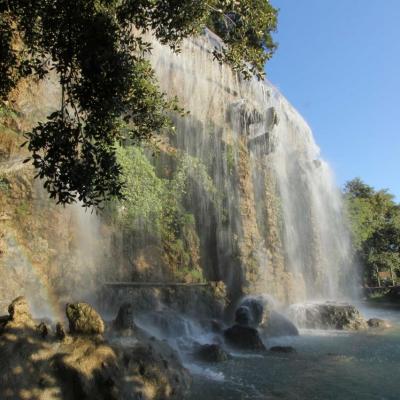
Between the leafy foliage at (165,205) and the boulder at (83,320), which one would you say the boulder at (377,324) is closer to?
the leafy foliage at (165,205)

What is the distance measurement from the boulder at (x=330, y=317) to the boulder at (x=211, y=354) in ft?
31.5

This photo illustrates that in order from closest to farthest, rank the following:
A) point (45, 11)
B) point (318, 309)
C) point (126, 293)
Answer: point (45, 11)
point (126, 293)
point (318, 309)

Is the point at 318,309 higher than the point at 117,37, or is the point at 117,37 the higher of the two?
Answer: the point at 117,37

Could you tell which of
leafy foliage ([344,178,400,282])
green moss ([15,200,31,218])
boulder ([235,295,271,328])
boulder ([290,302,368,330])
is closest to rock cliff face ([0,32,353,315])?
green moss ([15,200,31,218])

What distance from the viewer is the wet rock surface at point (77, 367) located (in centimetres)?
726

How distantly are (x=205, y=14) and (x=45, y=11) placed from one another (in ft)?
8.76

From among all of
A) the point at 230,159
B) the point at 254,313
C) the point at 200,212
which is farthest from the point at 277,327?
the point at 230,159

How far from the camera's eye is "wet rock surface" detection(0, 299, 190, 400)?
726cm

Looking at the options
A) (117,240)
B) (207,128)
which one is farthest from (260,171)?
(117,240)

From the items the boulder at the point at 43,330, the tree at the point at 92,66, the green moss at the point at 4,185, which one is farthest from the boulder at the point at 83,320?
the green moss at the point at 4,185

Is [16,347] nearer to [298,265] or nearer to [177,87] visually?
[177,87]

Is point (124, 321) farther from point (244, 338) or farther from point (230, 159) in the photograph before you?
point (230, 159)

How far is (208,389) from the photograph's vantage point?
10227 millimetres

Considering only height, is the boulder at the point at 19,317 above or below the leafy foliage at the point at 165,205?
below
